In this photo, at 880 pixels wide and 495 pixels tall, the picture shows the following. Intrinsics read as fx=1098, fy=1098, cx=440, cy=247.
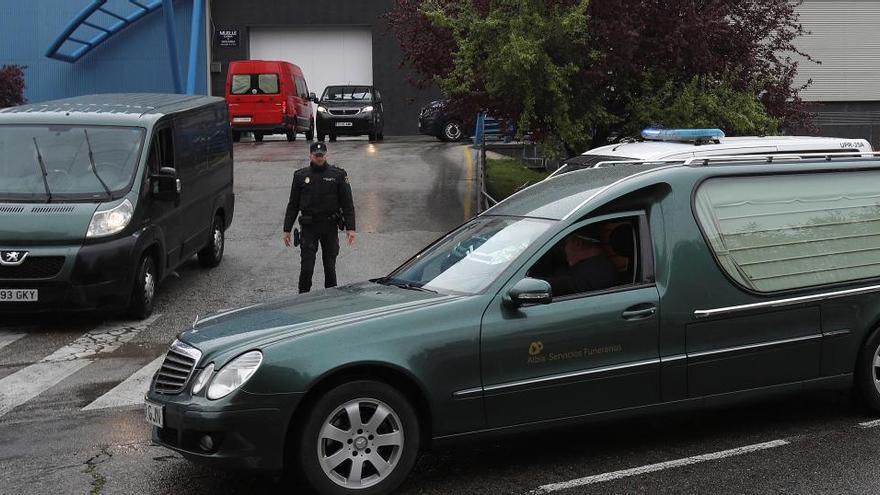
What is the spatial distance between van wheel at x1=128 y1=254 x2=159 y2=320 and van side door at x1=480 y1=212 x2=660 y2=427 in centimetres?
590

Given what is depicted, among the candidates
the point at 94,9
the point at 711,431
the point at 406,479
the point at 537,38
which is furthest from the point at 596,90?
the point at 94,9

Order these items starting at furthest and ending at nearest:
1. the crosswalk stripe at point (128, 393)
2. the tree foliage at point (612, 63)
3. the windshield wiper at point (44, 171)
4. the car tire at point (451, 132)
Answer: the car tire at point (451, 132) < the tree foliage at point (612, 63) < the windshield wiper at point (44, 171) < the crosswalk stripe at point (128, 393)

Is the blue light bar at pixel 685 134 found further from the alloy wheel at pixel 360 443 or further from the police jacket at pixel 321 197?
the alloy wheel at pixel 360 443

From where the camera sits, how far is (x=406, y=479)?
5.82 m

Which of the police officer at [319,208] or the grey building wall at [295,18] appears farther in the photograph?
the grey building wall at [295,18]

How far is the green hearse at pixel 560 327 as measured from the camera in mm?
5336

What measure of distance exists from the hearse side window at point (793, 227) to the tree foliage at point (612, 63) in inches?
306

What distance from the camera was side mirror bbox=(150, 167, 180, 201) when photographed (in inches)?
440

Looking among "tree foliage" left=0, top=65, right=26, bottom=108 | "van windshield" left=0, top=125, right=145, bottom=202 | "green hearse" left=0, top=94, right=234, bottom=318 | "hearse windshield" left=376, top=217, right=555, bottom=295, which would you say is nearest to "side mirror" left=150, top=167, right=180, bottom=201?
"green hearse" left=0, top=94, right=234, bottom=318

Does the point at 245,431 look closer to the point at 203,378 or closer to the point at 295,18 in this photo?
the point at 203,378

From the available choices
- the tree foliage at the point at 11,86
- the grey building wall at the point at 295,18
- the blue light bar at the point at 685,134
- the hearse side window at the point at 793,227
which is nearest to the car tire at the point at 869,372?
the hearse side window at the point at 793,227

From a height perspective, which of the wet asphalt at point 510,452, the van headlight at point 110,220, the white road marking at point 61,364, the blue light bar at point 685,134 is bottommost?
the white road marking at point 61,364

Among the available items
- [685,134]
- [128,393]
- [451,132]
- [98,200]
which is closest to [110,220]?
[98,200]

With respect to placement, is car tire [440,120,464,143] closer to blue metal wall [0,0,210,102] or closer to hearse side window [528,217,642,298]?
blue metal wall [0,0,210,102]
